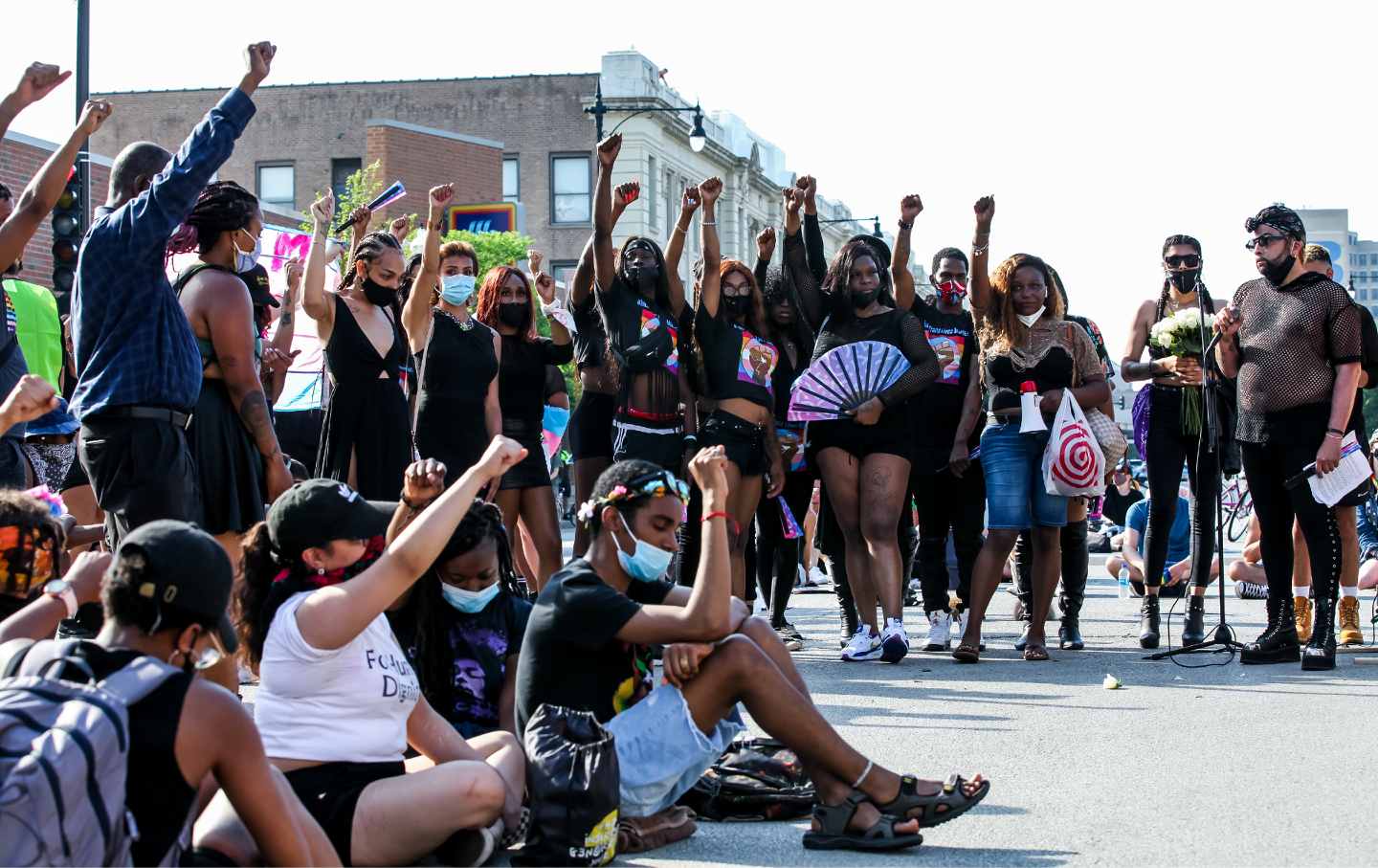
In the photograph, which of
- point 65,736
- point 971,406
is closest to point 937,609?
point 971,406

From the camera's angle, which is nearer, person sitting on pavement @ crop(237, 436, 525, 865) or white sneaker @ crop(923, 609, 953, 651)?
person sitting on pavement @ crop(237, 436, 525, 865)

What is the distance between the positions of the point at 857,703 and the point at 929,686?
0.76 meters

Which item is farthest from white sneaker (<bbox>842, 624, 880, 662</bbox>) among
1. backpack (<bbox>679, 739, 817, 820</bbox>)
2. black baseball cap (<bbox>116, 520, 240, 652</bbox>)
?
black baseball cap (<bbox>116, 520, 240, 652</bbox>)

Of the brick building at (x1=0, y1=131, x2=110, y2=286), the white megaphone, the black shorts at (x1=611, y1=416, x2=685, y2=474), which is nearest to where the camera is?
the black shorts at (x1=611, y1=416, x2=685, y2=474)

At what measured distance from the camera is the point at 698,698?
5.61 m

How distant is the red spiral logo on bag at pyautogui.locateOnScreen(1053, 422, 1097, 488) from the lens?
10102 mm

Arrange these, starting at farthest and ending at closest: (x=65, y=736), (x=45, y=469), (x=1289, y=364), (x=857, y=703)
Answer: (x=1289, y=364), (x=45, y=469), (x=857, y=703), (x=65, y=736)

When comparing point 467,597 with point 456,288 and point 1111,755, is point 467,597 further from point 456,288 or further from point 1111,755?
point 456,288

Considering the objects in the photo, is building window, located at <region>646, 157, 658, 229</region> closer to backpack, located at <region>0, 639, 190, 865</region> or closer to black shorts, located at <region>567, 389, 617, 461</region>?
black shorts, located at <region>567, 389, 617, 461</region>

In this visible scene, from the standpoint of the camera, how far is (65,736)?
347cm

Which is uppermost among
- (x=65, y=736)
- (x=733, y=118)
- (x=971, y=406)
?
(x=733, y=118)

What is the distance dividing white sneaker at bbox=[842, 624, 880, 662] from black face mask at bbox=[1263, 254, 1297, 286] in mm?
2996

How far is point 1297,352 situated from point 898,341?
7.21 ft

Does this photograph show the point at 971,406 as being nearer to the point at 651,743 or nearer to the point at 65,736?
the point at 651,743
